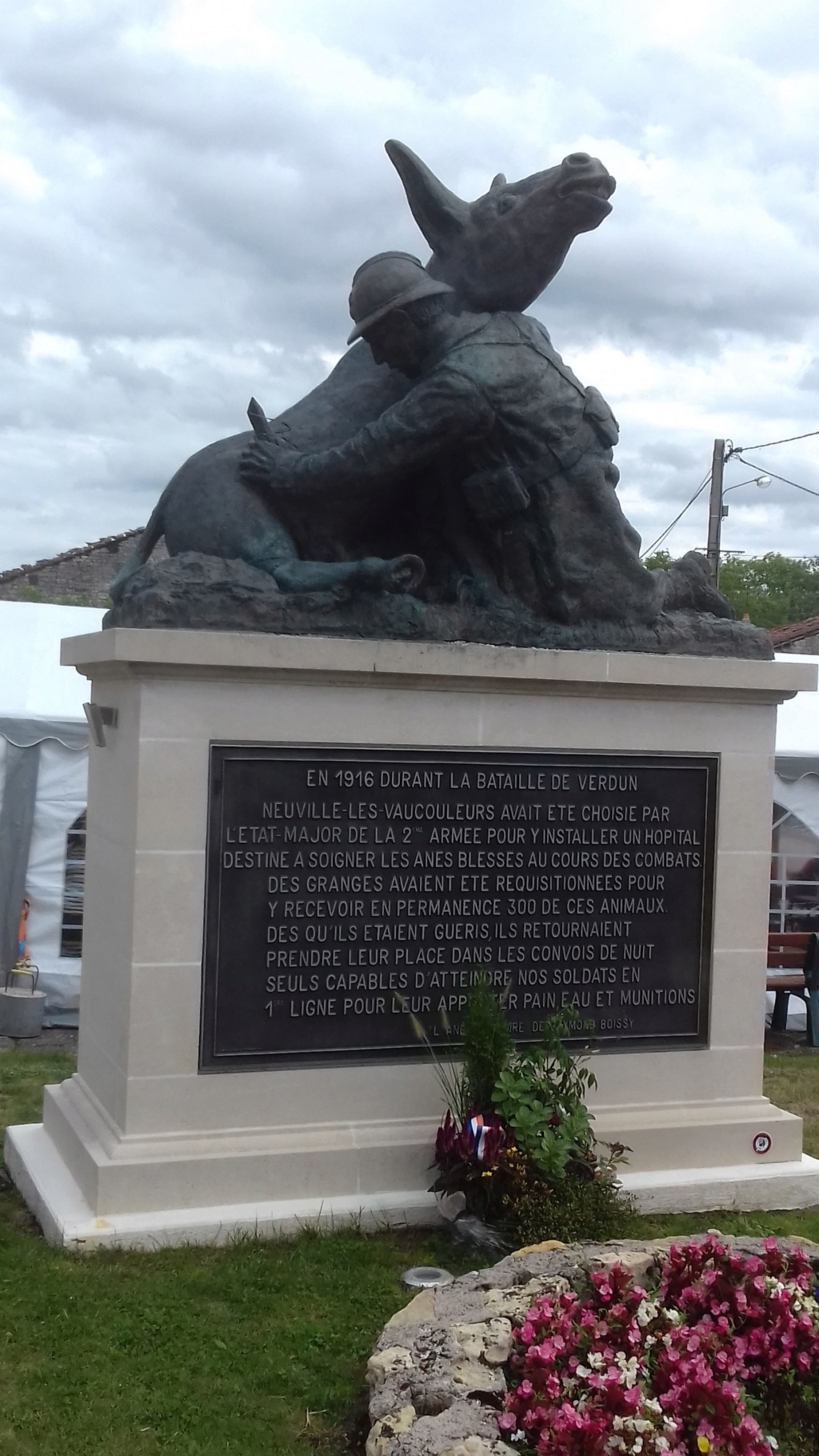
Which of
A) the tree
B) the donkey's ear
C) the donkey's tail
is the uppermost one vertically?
the tree

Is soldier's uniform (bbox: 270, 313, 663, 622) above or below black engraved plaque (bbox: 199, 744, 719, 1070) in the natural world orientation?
above

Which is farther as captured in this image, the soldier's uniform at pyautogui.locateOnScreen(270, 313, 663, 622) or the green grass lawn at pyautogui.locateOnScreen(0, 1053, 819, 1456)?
the soldier's uniform at pyautogui.locateOnScreen(270, 313, 663, 622)

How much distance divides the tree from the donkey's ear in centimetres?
6047

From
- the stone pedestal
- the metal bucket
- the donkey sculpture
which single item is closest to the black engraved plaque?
the stone pedestal

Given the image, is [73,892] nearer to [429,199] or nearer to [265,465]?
[265,465]

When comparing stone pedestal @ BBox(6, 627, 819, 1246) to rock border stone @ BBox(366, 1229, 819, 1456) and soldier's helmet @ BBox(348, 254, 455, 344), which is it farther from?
soldier's helmet @ BBox(348, 254, 455, 344)

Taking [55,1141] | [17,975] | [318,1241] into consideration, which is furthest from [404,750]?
[17,975]

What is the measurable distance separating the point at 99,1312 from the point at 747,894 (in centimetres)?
323

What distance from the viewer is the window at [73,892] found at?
1070 centimetres

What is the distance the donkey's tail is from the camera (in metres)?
5.47

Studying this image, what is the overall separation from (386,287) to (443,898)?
8.42ft

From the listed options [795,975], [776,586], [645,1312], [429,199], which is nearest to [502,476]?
[429,199]

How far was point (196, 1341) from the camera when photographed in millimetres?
4074

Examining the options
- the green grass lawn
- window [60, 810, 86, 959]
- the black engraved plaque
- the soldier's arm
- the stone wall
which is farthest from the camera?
the stone wall
